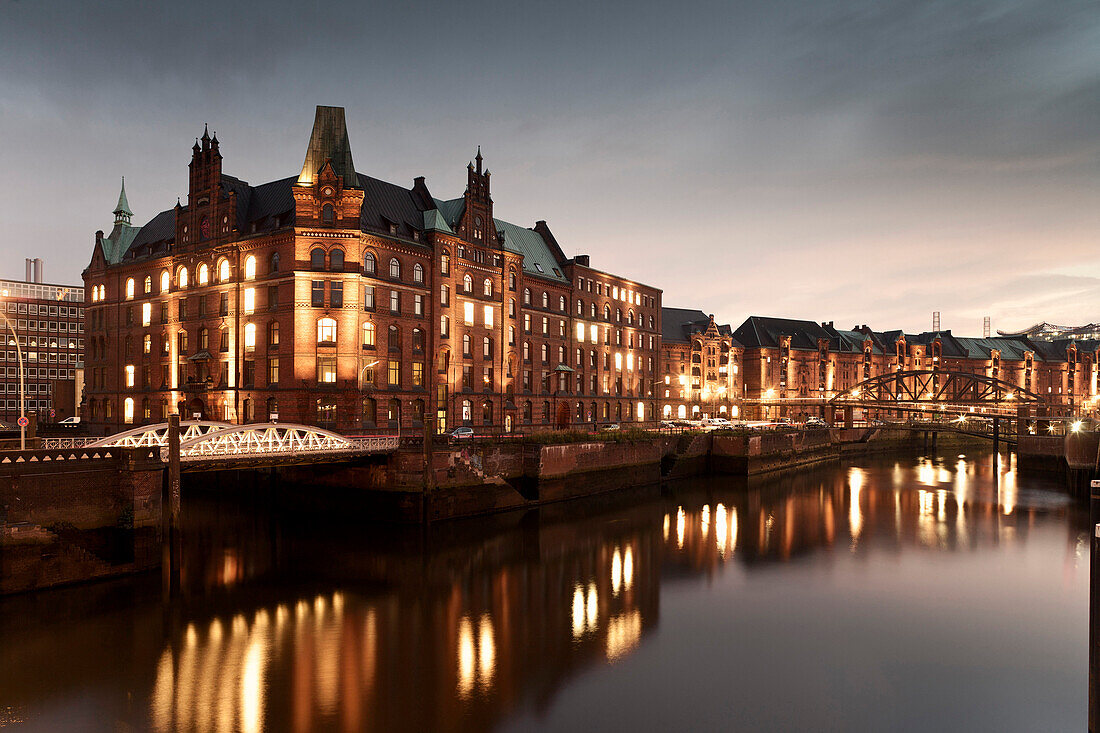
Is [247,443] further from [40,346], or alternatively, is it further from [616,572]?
[40,346]

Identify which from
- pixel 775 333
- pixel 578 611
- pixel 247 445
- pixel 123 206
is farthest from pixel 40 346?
pixel 775 333

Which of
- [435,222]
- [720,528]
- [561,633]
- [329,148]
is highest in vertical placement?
[329,148]

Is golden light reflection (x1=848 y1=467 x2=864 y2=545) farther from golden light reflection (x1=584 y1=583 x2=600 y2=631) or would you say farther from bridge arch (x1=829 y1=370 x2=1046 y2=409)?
golden light reflection (x1=584 y1=583 x2=600 y2=631)

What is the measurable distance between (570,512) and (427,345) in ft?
71.2

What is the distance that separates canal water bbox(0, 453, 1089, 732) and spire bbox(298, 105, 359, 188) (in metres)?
27.5

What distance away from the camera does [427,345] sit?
201 feet

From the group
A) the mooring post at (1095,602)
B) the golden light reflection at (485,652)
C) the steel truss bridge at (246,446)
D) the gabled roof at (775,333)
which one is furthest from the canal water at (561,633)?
the gabled roof at (775,333)

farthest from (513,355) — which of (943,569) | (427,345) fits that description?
(943,569)

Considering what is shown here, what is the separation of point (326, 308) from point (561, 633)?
3693cm

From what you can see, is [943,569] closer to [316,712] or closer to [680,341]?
[316,712]

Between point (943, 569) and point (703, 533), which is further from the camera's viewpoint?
point (703, 533)

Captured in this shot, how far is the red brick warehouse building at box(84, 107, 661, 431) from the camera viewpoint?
2162 inches

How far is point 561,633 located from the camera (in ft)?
A: 85.6

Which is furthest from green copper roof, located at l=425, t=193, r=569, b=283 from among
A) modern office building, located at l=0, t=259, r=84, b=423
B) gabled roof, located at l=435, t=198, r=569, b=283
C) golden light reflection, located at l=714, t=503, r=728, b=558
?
modern office building, located at l=0, t=259, r=84, b=423
